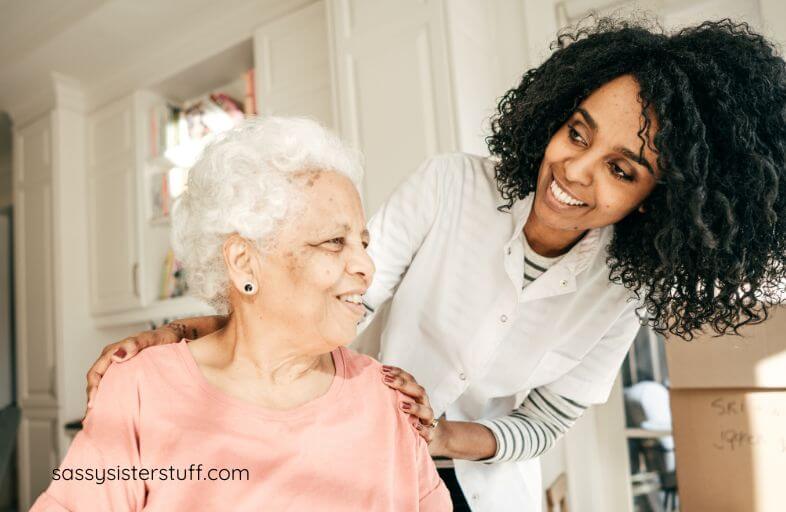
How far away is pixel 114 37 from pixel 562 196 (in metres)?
3.36

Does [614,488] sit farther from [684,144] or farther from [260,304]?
[260,304]

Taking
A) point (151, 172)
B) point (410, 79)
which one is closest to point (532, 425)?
point (410, 79)

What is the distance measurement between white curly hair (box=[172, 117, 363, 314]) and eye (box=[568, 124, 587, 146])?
41 centimetres

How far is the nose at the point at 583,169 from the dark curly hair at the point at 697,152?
0.10 m

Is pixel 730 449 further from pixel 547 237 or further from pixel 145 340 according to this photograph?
pixel 145 340

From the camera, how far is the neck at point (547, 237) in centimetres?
121

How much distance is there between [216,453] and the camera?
868 mm

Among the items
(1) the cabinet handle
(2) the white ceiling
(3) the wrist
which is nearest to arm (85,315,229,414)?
(3) the wrist

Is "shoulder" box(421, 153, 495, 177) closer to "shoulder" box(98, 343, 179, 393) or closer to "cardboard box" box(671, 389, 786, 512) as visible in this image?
"shoulder" box(98, 343, 179, 393)

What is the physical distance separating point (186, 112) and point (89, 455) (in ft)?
10.2

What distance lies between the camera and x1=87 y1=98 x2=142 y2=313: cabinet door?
368cm

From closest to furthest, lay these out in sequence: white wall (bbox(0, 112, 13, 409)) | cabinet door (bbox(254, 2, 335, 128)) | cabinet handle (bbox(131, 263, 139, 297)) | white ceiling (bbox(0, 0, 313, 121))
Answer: cabinet door (bbox(254, 2, 335, 128)) < white ceiling (bbox(0, 0, 313, 121)) < cabinet handle (bbox(131, 263, 139, 297)) < white wall (bbox(0, 112, 13, 409))

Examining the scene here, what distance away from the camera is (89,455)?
80cm

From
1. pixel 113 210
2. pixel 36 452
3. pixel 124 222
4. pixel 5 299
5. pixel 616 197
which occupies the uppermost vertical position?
pixel 113 210
